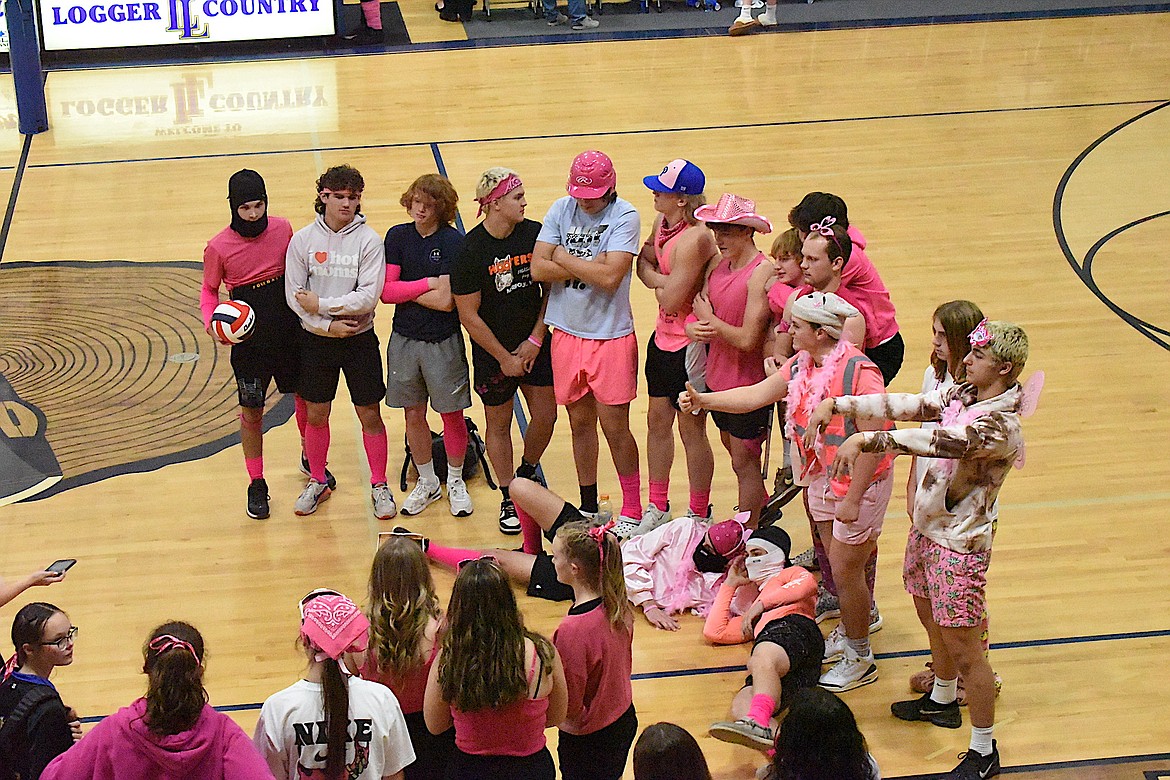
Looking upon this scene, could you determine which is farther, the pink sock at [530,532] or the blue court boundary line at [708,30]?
the blue court boundary line at [708,30]

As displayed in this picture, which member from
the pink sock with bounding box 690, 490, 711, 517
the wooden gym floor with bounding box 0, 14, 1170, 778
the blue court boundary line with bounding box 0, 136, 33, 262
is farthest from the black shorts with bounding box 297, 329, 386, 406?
the blue court boundary line with bounding box 0, 136, 33, 262

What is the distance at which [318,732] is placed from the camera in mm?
3441

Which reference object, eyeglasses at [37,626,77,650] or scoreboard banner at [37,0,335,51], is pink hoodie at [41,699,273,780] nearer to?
eyeglasses at [37,626,77,650]

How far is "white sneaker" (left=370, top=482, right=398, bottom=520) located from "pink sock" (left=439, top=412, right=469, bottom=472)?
0.34m

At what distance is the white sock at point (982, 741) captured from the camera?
462cm

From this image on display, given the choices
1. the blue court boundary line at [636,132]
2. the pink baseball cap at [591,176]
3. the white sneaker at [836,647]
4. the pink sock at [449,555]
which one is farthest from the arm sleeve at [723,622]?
the blue court boundary line at [636,132]

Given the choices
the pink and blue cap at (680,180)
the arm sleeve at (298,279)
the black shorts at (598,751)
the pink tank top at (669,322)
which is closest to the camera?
the black shorts at (598,751)

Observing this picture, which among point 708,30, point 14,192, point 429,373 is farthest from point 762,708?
point 708,30

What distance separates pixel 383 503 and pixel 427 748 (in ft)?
8.17

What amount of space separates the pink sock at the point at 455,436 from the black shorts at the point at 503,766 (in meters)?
2.73

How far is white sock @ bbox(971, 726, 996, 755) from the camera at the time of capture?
4.62 m

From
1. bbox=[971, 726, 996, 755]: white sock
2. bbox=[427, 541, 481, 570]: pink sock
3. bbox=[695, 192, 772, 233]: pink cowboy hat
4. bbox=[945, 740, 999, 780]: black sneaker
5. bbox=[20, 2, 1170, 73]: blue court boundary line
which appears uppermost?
bbox=[20, 2, 1170, 73]: blue court boundary line

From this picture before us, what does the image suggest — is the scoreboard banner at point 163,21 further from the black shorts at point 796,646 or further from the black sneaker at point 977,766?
the black sneaker at point 977,766

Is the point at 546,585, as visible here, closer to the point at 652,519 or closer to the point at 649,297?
the point at 652,519
